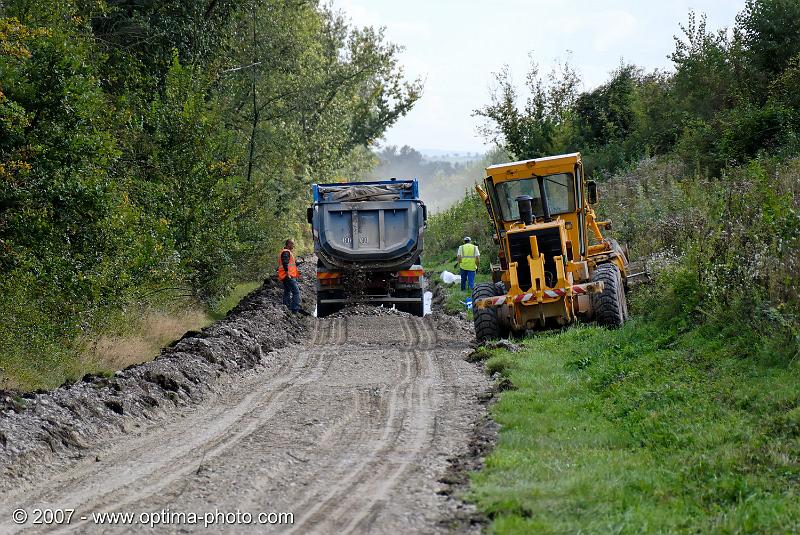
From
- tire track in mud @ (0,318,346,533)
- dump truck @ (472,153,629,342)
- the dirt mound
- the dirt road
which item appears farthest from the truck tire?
the dirt mound

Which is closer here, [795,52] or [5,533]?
[5,533]

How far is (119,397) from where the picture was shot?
11.0m

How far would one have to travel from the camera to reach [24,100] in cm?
1611

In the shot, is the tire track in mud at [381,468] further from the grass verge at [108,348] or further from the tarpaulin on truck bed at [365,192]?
the tarpaulin on truck bed at [365,192]

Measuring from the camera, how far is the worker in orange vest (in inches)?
874

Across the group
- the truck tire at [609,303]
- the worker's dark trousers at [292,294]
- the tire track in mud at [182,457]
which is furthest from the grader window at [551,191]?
the worker's dark trousers at [292,294]

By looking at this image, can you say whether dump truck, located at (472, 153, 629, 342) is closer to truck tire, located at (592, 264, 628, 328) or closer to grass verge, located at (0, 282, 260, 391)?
truck tire, located at (592, 264, 628, 328)

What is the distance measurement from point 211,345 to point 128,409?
4.24 m

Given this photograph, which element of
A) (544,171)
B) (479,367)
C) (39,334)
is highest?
(544,171)

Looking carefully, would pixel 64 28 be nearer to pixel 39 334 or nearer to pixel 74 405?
pixel 39 334

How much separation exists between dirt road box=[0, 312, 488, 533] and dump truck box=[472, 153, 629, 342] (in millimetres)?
2051

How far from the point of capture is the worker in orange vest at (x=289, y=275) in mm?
22188

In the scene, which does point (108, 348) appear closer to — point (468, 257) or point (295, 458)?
point (295, 458)

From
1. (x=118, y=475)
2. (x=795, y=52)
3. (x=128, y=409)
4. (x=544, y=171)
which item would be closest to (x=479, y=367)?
(x=544, y=171)
